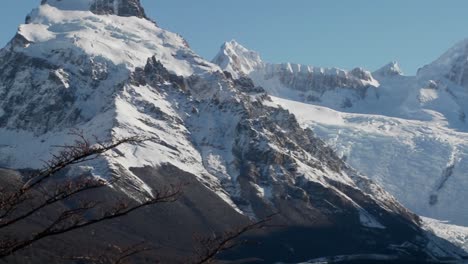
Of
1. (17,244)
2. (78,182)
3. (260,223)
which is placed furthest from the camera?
(260,223)

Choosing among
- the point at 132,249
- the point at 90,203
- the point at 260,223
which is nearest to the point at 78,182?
the point at 90,203

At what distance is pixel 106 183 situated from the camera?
57.0 ft

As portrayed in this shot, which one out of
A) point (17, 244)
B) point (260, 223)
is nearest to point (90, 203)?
point (17, 244)

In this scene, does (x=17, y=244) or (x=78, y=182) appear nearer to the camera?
(x=17, y=244)

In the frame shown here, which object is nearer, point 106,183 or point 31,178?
point 31,178

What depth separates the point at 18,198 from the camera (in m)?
15.6

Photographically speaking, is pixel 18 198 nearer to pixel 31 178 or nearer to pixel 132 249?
pixel 31 178

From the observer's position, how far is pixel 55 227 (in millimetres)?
16859

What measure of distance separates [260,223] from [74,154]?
4.28m

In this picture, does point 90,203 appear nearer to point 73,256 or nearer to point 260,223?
point 73,256

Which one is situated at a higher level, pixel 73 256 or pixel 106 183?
pixel 106 183

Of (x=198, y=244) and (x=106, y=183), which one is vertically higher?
(x=106, y=183)

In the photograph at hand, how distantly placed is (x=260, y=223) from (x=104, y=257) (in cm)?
360

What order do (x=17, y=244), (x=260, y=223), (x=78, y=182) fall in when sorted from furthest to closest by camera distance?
(x=260, y=223)
(x=78, y=182)
(x=17, y=244)
